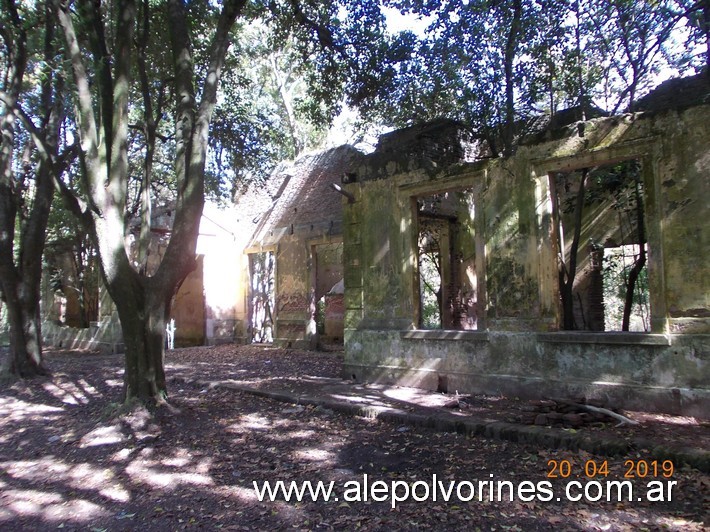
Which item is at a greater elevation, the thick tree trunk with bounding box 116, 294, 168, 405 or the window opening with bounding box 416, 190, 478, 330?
the window opening with bounding box 416, 190, 478, 330

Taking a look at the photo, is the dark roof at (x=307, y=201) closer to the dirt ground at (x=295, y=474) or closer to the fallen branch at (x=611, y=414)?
the dirt ground at (x=295, y=474)

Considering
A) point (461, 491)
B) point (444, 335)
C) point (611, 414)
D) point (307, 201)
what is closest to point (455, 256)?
point (307, 201)

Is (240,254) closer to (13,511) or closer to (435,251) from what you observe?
(435,251)

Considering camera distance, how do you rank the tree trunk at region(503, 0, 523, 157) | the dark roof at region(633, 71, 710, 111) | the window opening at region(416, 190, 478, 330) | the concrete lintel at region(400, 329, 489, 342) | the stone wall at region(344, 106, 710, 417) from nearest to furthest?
the stone wall at region(344, 106, 710, 417) → the concrete lintel at region(400, 329, 489, 342) → the tree trunk at region(503, 0, 523, 157) → the dark roof at region(633, 71, 710, 111) → the window opening at region(416, 190, 478, 330)

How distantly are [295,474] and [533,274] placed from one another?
3.90 m

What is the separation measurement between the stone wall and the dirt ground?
57cm

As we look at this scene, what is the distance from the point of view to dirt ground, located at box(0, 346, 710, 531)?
3662 mm

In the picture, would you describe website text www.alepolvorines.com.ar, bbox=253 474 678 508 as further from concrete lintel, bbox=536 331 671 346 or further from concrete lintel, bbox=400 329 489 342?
concrete lintel, bbox=400 329 489 342

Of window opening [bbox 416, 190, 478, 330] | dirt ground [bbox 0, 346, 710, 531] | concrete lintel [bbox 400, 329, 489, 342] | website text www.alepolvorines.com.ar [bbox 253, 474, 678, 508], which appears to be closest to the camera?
dirt ground [bbox 0, 346, 710, 531]

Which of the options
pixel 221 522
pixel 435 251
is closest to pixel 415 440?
pixel 221 522

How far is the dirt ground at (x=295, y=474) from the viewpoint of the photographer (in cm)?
366

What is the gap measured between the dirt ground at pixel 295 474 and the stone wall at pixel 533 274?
0.57 meters

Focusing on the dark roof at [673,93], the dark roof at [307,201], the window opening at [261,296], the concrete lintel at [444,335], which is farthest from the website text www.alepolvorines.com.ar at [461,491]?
the window opening at [261,296]

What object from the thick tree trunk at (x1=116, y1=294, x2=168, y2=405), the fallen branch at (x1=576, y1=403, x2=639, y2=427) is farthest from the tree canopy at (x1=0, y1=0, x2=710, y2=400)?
the fallen branch at (x1=576, y1=403, x2=639, y2=427)
